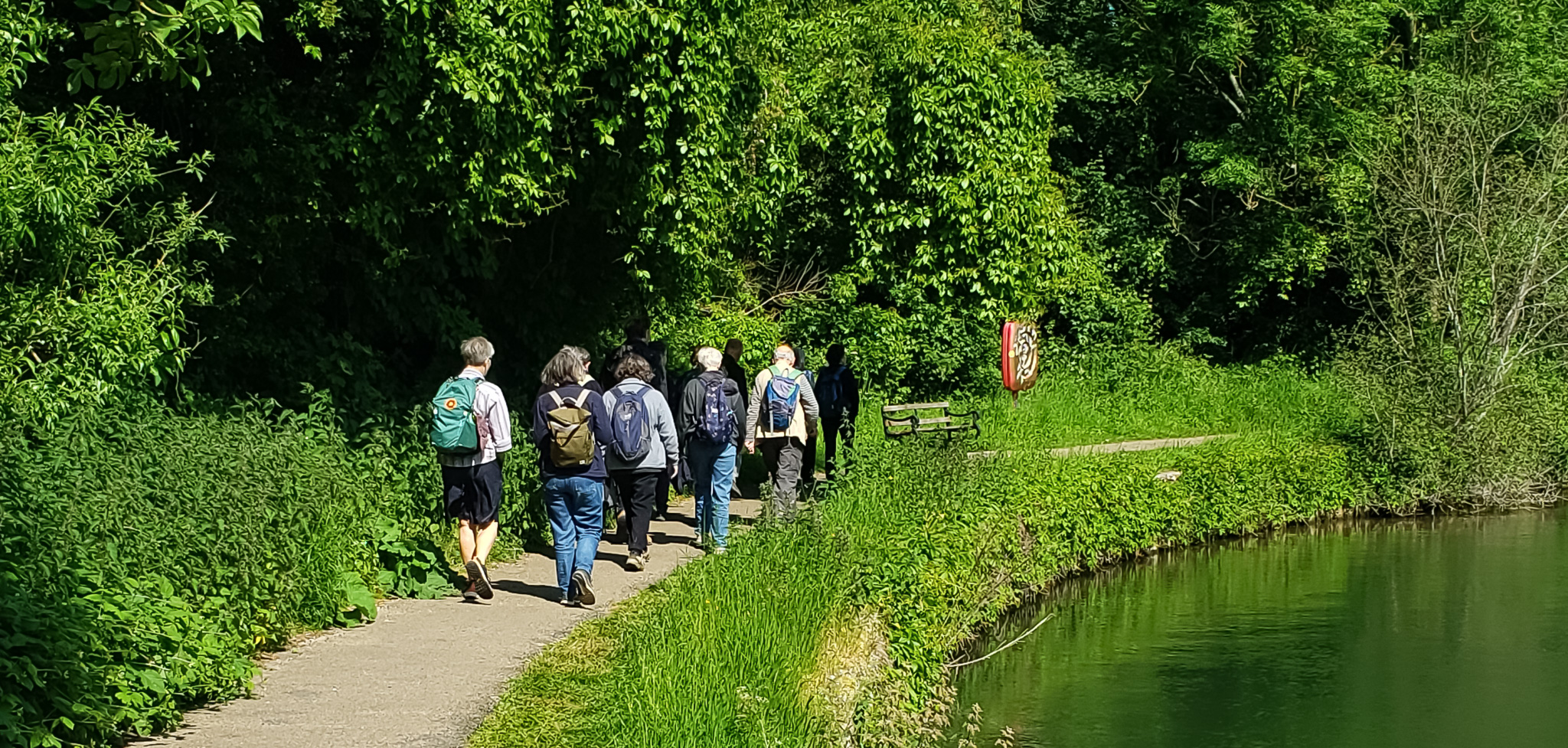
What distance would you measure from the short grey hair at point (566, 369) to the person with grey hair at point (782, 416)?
308 centimetres

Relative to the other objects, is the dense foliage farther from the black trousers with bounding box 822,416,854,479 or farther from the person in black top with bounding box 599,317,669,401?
the black trousers with bounding box 822,416,854,479

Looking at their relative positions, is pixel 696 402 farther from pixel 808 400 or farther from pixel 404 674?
pixel 404 674

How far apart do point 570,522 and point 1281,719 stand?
543 centimetres

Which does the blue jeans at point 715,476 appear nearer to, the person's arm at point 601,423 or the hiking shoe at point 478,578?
the person's arm at point 601,423

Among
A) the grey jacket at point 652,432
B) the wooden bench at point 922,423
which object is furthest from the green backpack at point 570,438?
the wooden bench at point 922,423

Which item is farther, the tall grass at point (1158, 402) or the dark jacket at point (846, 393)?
the tall grass at point (1158, 402)

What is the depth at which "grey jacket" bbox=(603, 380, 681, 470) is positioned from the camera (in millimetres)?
11461

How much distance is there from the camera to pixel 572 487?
10.6m

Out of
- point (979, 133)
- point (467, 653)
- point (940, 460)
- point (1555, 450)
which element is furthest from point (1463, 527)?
point (467, 653)

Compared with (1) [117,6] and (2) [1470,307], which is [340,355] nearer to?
(1) [117,6]

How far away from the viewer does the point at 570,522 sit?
10.7m

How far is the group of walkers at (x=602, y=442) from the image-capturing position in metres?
10.6

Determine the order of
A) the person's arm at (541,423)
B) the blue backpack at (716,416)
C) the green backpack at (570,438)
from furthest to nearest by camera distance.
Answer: the blue backpack at (716,416) → the person's arm at (541,423) → the green backpack at (570,438)

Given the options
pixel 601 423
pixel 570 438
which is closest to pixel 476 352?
pixel 570 438
